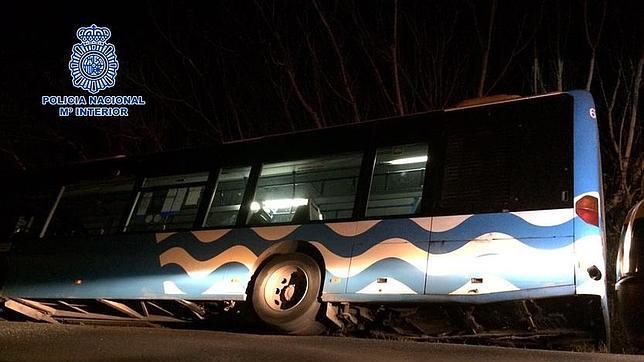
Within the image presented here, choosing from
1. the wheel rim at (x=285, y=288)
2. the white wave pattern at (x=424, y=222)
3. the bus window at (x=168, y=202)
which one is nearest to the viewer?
the white wave pattern at (x=424, y=222)

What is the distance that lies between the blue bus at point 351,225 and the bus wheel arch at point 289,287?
0.06 ft

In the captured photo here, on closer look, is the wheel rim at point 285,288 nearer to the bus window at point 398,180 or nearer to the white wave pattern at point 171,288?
the bus window at point 398,180

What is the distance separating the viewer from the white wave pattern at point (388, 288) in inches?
263

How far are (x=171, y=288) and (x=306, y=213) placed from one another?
2.17 meters

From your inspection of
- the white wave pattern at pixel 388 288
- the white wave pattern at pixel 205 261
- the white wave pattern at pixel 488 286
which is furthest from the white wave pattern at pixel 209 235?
→ the white wave pattern at pixel 488 286

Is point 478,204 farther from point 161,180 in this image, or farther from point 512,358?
point 161,180

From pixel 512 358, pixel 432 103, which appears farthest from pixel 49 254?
pixel 432 103

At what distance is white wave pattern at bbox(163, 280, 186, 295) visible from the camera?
27.1ft

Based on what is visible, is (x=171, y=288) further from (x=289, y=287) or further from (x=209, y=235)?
(x=289, y=287)

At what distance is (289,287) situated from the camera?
24.9 ft

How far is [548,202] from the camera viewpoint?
627 cm

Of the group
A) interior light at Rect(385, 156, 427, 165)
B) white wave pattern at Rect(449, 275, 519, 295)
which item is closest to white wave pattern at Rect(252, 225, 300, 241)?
interior light at Rect(385, 156, 427, 165)

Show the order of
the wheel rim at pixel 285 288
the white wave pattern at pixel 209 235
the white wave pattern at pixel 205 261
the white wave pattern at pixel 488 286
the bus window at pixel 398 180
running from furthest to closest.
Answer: the white wave pattern at pixel 209 235
the white wave pattern at pixel 205 261
the wheel rim at pixel 285 288
the bus window at pixel 398 180
the white wave pattern at pixel 488 286

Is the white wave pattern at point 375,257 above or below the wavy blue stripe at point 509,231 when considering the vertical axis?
below
